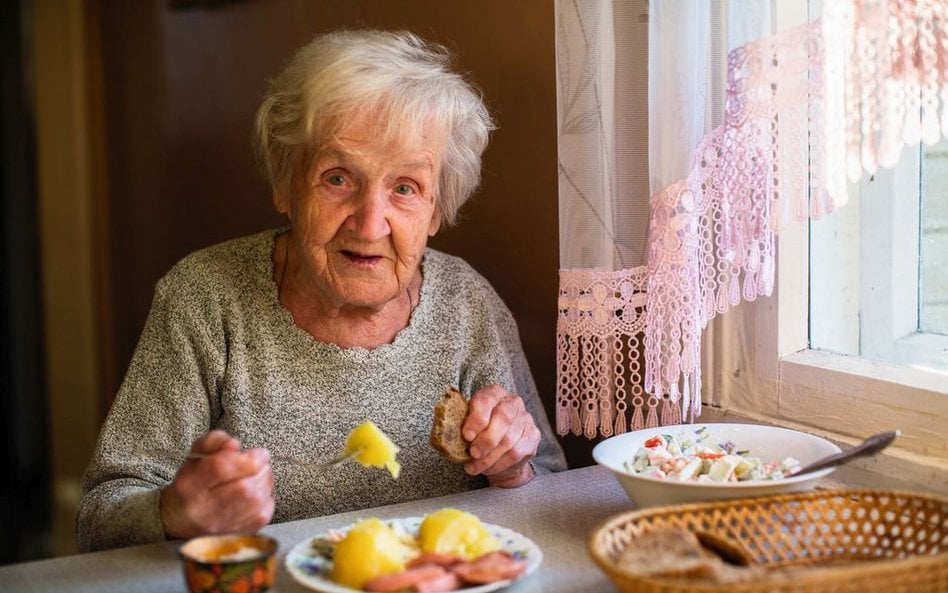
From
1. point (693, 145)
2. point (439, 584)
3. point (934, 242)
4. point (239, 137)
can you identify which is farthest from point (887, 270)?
point (239, 137)

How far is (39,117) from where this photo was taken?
11.6ft

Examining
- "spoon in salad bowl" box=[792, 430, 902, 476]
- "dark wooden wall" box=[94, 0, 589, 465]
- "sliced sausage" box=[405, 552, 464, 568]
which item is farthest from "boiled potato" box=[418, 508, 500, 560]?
"dark wooden wall" box=[94, 0, 589, 465]

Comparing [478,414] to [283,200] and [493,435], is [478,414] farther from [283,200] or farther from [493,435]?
[283,200]

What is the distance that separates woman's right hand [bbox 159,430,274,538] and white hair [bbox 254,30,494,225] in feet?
1.95

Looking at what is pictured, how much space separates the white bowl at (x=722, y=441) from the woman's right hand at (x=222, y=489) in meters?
0.42

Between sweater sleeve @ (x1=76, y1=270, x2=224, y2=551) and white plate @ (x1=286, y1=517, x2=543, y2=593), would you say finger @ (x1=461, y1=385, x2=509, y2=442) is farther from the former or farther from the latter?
sweater sleeve @ (x1=76, y1=270, x2=224, y2=551)

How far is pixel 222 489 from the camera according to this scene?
4.10 ft

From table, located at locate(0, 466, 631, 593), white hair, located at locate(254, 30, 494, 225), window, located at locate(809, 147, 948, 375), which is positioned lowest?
table, located at locate(0, 466, 631, 593)

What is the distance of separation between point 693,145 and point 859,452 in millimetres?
534

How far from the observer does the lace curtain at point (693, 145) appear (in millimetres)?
1345

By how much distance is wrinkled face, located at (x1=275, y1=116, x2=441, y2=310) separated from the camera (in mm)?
1635

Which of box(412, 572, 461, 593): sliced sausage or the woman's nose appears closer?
box(412, 572, 461, 593): sliced sausage

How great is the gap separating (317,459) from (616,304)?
531mm

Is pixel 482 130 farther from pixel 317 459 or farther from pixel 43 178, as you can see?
pixel 43 178
